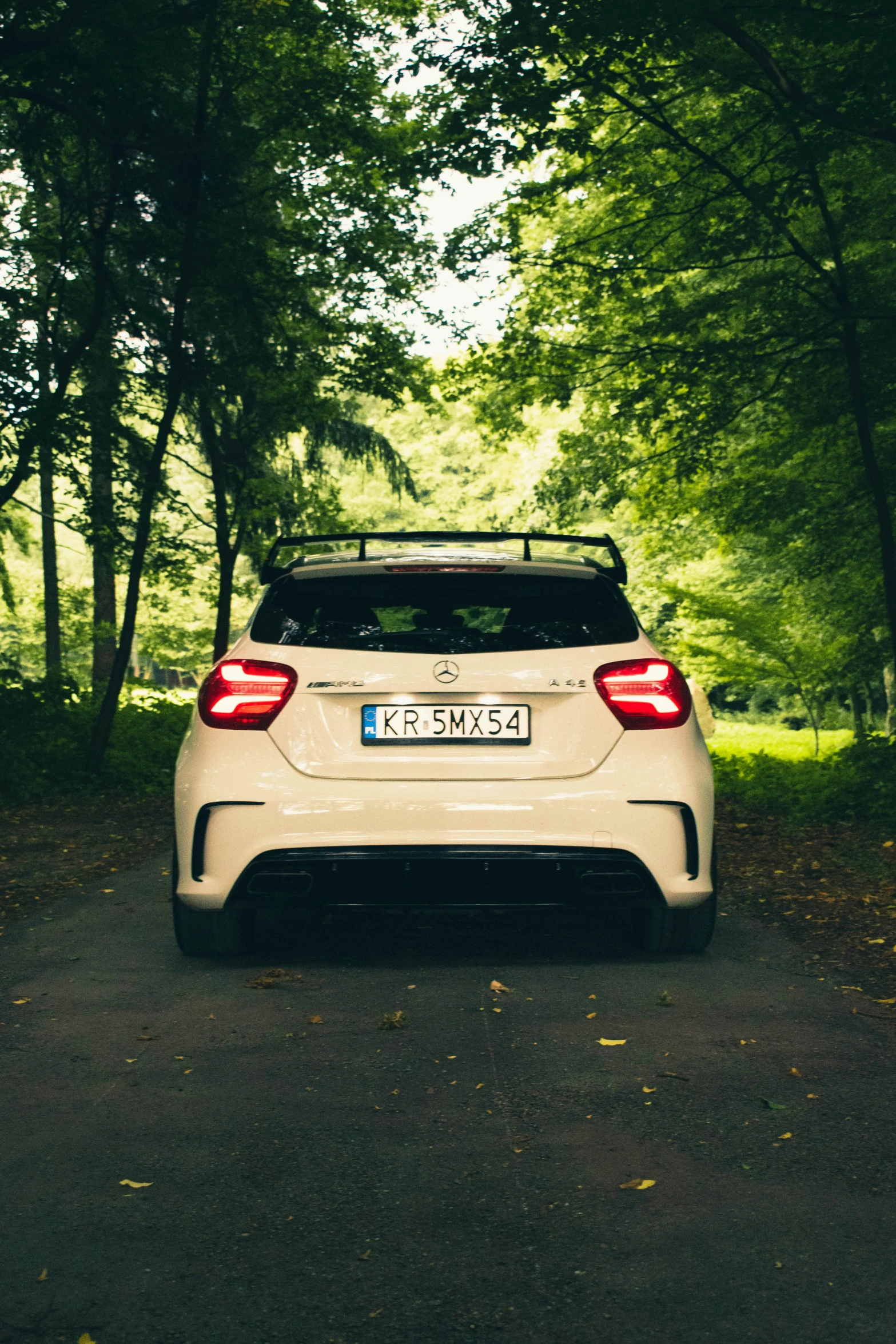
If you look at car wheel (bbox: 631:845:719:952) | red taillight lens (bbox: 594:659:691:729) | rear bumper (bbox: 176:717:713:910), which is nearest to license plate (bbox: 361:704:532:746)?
rear bumper (bbox: 176:717:713:910)

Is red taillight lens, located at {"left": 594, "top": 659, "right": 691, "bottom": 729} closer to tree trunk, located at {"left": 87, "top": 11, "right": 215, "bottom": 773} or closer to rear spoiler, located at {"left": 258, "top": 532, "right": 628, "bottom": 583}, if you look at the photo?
rear spoiler, located at {"left": 258, "top": 532, "right": 628, "bottom": 583}

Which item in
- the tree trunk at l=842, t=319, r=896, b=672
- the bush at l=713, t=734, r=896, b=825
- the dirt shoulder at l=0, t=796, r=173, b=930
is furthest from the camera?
the tree trunk at l=842, t=319, r=896, b=672

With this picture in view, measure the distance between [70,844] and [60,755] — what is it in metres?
4.49

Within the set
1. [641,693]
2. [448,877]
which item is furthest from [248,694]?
[641,693]

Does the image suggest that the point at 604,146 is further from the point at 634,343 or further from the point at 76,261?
the point at 76,261

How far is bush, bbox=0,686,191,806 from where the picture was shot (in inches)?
521

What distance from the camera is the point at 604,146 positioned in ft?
44.0

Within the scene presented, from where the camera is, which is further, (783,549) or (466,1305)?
(783,549)

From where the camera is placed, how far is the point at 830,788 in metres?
11.3

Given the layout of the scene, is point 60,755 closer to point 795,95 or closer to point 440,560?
point 795,95

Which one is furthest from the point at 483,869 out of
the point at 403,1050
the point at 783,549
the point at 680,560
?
the point at 680,560

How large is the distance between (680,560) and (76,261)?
1702cm

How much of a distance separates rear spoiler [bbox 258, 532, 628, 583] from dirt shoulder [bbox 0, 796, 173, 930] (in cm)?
274

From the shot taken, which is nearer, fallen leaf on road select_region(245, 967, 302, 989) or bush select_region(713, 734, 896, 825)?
fallen leaf on road select_region(245, 967, 302, 989)
